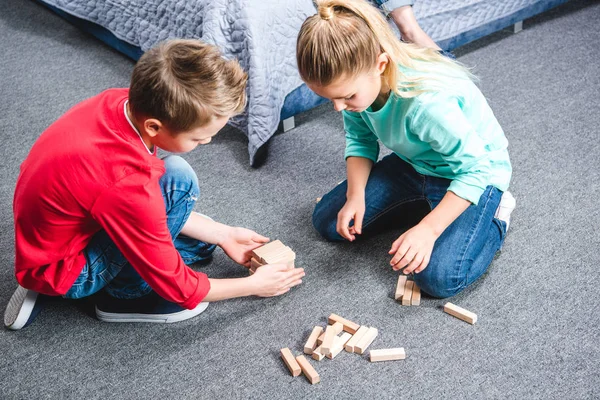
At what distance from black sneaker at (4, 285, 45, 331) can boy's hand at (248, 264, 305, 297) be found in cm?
54

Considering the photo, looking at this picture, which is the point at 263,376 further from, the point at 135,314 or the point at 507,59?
the point at 507,59

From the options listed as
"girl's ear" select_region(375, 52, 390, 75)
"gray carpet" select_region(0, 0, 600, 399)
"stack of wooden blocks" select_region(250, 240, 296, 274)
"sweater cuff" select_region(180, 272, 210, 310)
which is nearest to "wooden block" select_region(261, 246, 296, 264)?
"stack of wooden blocks" select_region(250, 240, 296, 274)

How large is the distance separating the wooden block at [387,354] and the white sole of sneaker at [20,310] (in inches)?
32.2

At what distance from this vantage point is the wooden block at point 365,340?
141 centimetres

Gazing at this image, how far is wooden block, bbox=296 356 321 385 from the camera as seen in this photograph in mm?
1350

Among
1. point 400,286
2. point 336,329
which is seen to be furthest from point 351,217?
point 336,329

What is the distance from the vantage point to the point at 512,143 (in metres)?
2.09

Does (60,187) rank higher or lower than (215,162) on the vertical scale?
higher

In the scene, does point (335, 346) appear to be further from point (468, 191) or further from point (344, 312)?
point (468, 191)

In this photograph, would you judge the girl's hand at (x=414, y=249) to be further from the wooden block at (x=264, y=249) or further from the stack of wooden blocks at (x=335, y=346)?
the wooden block at (x=264, y=249)

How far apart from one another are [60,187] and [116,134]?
5.9 inches

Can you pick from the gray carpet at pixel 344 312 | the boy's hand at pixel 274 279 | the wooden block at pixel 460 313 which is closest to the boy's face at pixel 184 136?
the boy's hand at pixel 274 279

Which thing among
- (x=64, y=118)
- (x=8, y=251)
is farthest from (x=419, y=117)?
Result: (x=8, y=251)

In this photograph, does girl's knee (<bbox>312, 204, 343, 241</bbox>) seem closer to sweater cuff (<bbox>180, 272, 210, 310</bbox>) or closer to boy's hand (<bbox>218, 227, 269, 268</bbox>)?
boy's hand (<bbox>218, 227, 269, 268</bbox>)
